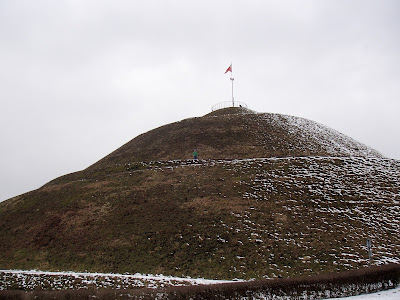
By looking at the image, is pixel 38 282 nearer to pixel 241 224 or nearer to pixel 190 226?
pixel 190 226

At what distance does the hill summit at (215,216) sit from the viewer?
82.6 ft

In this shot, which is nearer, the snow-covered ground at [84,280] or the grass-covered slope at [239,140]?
the snow-covered ground at [84,280]

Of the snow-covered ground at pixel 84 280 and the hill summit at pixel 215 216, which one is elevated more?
the hill summit at pixel 215 216

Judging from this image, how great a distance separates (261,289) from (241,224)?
12.1 m

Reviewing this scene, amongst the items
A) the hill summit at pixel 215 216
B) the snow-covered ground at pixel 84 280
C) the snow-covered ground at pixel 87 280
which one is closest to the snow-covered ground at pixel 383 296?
the hill summit at pixel 215 216

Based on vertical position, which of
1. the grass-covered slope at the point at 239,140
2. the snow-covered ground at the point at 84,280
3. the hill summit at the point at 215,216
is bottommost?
the snow-covered ground at the point at 84,280

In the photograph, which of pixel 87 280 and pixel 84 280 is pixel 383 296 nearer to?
pixel 87 280

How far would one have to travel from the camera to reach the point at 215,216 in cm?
3030

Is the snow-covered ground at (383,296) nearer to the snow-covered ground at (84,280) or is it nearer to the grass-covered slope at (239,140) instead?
the snow-covered ground at (84,280)

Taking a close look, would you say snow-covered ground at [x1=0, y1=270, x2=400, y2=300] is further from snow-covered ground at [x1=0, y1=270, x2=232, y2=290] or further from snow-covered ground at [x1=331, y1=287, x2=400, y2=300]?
snow-covered ground at [x1=331, y1=287, x2=400, y2=300]

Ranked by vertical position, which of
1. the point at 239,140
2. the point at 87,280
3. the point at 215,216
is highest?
the point at 239,140

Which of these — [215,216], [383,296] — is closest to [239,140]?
[215,216]

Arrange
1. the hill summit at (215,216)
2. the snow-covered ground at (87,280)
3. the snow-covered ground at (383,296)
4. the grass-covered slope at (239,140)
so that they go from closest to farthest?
the snow-covered ground at (383,296) < the snow-covered ground at (87,280) < the hill summit at (215,216) < the grass-covered slope at (239,140)

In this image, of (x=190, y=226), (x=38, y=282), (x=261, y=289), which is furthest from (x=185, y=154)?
(x=261, y=289)
